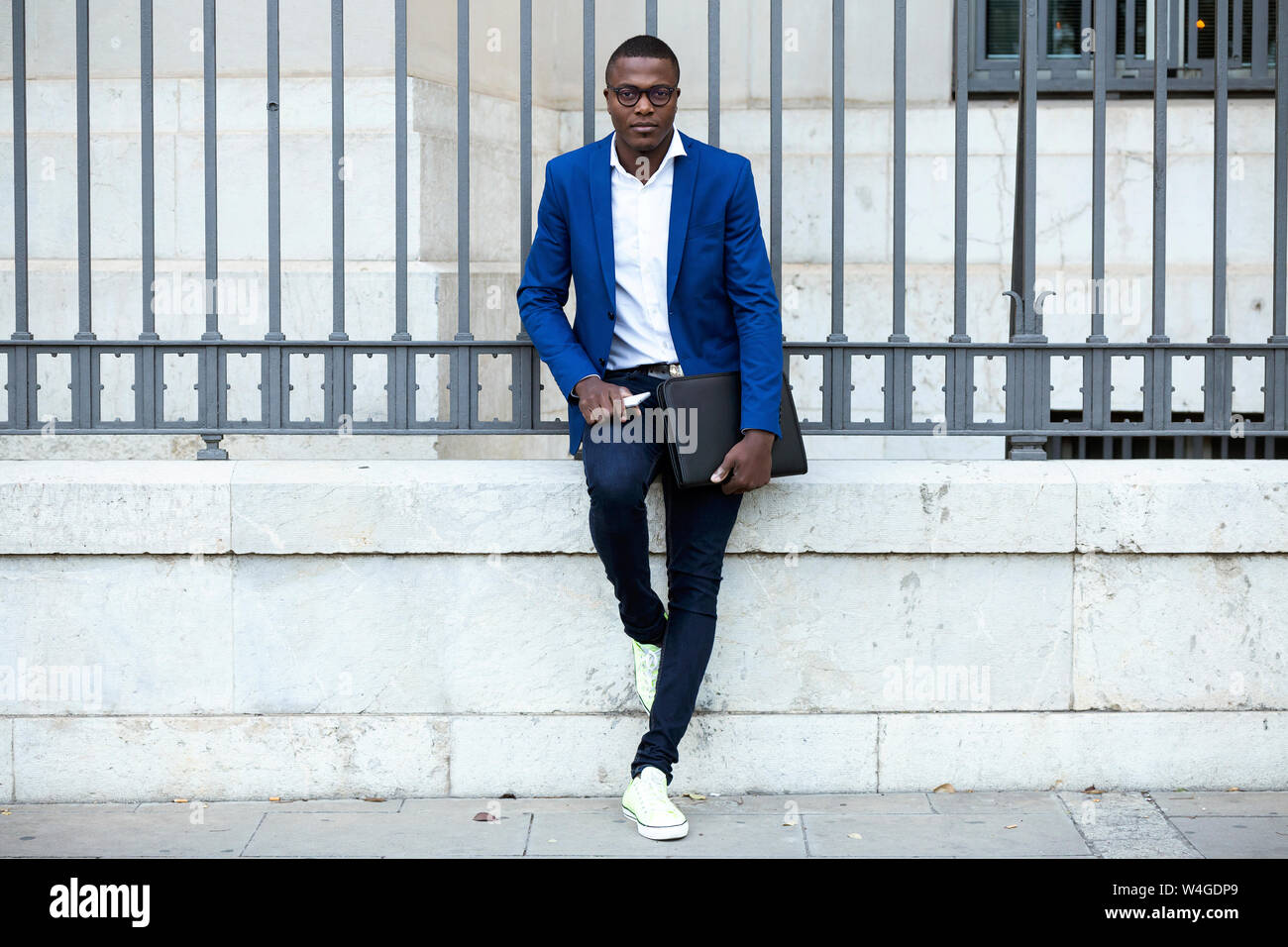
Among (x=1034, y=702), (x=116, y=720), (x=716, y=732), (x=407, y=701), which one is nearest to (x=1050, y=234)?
(x=1034, y=702)

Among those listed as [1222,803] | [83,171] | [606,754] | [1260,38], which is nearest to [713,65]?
[83,171]

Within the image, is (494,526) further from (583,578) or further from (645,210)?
(645,210)

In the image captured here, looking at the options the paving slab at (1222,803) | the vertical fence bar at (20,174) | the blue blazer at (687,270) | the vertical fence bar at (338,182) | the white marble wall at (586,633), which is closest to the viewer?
the blue blazer at (687,270)

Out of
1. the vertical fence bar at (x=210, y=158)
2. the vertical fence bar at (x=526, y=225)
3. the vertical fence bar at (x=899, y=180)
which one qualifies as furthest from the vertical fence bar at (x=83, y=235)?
the vertical fence bar at (x=899, y=180)

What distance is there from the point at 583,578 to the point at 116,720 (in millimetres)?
1636

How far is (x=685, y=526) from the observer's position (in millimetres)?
4445

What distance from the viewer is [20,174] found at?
16.1ft

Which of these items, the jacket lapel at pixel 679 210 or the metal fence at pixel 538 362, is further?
the metal fence at pixel 538 362

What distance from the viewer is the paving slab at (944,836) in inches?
165

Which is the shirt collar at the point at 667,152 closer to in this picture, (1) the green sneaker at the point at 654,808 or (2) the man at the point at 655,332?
(2) the man at the point at 655,332

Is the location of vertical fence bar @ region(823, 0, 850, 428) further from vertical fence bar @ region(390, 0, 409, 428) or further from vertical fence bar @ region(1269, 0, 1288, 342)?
vertical fence bar @ region(1269, 0, 1288, 342)

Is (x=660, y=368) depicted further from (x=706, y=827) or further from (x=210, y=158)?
(x=210, y=158)

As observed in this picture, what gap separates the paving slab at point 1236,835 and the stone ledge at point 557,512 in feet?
2.91

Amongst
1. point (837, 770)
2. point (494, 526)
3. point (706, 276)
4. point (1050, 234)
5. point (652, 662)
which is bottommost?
point (837, 770)
